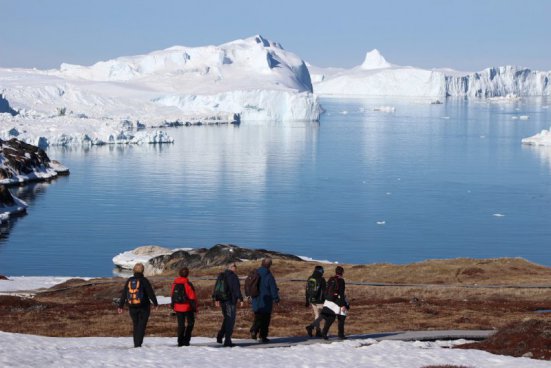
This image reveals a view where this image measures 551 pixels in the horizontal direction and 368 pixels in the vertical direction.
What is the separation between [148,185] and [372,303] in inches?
3405

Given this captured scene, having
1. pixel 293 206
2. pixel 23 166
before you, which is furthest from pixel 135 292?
pixel 23 166

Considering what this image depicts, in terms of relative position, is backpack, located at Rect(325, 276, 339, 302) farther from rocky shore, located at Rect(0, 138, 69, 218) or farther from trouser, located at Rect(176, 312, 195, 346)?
rocky shore, located at Rect(0, 138, 69, 218)

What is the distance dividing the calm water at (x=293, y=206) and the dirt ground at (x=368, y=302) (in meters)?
26.5

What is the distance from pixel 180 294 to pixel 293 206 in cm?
7997

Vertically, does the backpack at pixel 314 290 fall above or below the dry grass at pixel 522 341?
above

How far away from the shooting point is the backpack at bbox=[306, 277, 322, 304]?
21.7 metres

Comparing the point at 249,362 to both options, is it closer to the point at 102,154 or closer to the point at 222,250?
the point at 222,250

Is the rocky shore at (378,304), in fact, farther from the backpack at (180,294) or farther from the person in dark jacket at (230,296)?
the backpack at (180,294)

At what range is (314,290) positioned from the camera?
21.7m

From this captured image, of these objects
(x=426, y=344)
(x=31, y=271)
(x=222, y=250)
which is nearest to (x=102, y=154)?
(x=31, y=271)

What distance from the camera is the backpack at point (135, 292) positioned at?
757 inches

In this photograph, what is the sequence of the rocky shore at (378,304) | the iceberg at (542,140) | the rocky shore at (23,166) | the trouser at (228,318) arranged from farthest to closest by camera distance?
the iceberg at (542,140)
the rocky shore at (23,166)
the rocky shore at (378,304)
the trouser at (228,318)

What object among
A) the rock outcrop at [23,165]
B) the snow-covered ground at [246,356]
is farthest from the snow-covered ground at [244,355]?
the rock outcrop at [23,165]

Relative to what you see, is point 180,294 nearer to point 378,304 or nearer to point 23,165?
point 378,304
